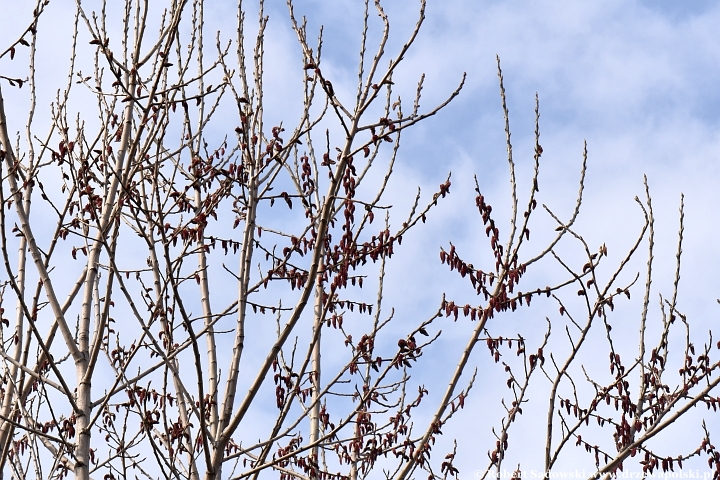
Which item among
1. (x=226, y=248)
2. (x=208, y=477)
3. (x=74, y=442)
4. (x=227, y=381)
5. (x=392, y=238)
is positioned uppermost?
(x=226, y=248)

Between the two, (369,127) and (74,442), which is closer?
(369,127)

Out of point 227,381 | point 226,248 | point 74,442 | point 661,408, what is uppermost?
point 226,248

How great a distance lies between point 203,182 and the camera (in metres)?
5.12

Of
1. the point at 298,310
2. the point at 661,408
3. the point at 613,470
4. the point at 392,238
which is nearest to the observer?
the point at 298,310

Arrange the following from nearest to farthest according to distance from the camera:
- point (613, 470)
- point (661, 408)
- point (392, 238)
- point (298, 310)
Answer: point (298, 310) < point (392, 238) < point (613, 470) < point (661, 408)

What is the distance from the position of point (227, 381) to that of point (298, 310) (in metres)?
0.79

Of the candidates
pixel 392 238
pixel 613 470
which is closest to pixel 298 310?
pixel 392 238

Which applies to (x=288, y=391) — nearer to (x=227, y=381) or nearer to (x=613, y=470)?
(x=227, y=381)

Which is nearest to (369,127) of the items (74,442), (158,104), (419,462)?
(158,104)

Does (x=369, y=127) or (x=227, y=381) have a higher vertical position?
(x=369, y=127)

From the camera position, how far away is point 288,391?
482 cm

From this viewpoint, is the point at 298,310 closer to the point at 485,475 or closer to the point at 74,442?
the point at 74,442

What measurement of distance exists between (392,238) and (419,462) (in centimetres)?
136

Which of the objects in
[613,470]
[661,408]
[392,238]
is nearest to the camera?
[392,238]
